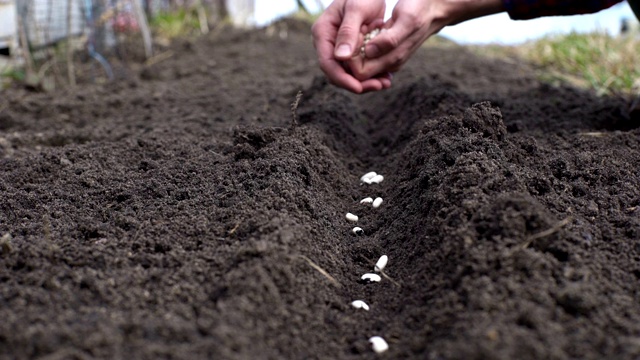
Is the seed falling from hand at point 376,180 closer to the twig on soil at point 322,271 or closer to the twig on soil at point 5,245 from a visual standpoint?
the twig on soil at point 322,271

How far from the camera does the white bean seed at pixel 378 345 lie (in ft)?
3.84

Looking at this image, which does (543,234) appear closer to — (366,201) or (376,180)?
(366,201)

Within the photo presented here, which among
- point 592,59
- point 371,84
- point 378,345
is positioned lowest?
point 378,345

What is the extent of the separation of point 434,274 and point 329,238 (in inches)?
14.1

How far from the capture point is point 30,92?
343 centimetres

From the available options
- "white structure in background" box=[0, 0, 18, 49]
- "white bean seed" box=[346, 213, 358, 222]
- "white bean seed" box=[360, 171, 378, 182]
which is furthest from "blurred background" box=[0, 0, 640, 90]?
"white bean seed" box=[346, 213, 358, 222]

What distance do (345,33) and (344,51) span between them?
0.23 ft

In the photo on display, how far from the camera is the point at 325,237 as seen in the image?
154 cm

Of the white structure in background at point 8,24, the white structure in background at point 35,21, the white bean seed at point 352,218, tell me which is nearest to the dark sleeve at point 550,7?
the white bean seed at point 352,218

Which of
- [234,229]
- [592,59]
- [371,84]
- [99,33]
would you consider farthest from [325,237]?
[99,33]

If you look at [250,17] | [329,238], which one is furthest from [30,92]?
[250,17]

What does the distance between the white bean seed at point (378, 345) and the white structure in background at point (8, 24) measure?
368 centimetres

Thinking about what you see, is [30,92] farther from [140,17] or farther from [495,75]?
[495,75]

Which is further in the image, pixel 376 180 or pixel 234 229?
pixel 376 180
